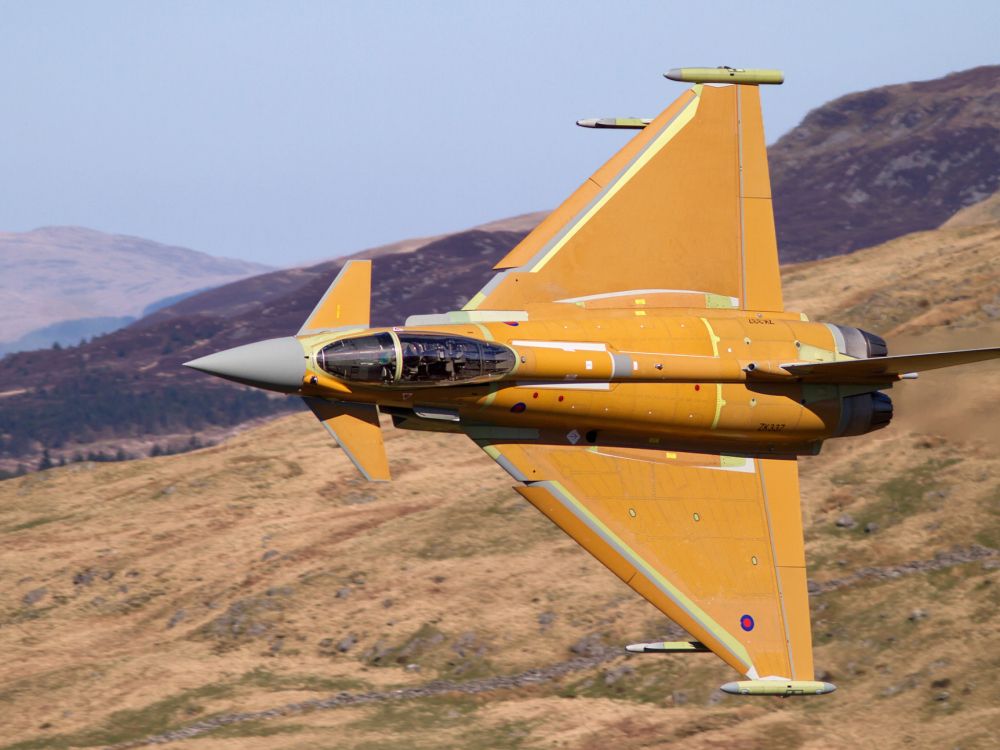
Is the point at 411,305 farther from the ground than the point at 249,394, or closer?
farther from the ground

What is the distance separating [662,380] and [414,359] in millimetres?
5549

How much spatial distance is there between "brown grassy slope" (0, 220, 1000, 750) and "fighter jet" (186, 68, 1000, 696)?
6.35m

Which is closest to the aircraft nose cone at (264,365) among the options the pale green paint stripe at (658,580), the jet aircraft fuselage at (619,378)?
the jet aircraft fuselage at (619,378)

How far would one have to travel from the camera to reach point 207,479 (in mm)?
49375

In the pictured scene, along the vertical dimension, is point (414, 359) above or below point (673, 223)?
below

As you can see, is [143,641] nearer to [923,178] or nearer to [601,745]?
[601,745]

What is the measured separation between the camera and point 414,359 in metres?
22.5

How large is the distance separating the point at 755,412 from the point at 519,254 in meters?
6.27

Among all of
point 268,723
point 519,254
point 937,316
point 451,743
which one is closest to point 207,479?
point 268,723

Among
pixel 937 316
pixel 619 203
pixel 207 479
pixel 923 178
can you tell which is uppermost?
pixel 923 178

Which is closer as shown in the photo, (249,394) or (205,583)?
(205,583)

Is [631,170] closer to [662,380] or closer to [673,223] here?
[673,223]

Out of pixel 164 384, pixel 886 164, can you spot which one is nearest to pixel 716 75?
pixel 886 164

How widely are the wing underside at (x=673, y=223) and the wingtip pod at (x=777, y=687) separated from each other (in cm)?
845
